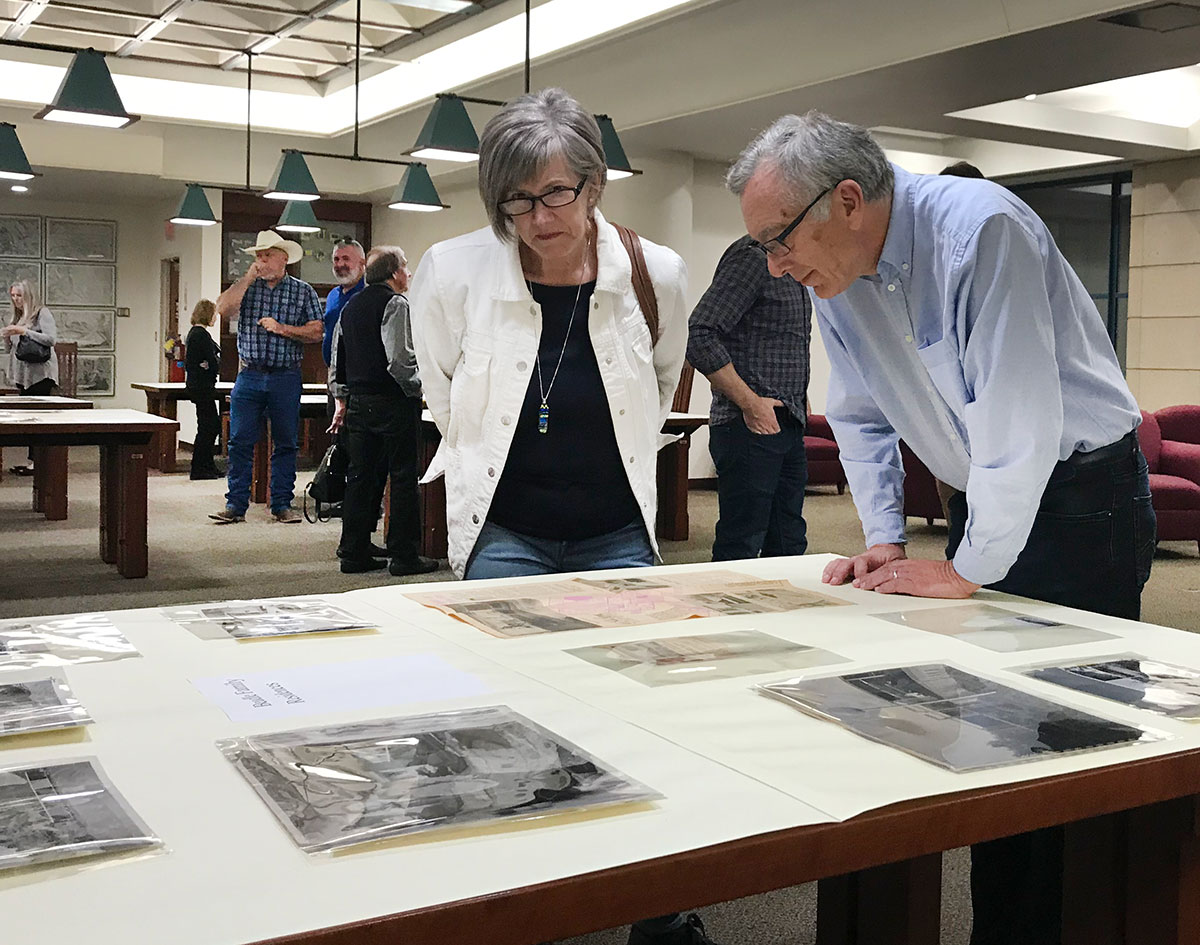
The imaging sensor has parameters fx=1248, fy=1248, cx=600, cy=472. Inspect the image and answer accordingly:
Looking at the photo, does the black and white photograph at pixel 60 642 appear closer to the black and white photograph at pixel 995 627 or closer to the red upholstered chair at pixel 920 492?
the black and white photograph at pixel 995 627

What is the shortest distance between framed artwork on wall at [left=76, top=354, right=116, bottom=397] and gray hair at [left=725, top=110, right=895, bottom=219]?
50.8 feet

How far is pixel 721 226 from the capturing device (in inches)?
421

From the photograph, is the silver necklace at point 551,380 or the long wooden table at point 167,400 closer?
the silver necklace at point 551,380

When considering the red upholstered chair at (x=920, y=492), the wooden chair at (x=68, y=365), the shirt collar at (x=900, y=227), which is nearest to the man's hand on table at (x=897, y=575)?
the shirt collar at (x=900, y=227)

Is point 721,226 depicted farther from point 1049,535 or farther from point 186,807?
point 186,807

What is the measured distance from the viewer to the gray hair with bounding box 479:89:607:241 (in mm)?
2057

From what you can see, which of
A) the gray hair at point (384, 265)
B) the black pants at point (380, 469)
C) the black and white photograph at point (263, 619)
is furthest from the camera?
the black pants at point (380, 469)

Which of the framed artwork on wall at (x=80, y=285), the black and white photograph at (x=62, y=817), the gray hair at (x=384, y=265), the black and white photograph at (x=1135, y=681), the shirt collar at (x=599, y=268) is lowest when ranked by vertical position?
the black and white photograph at (x=62, y=817)

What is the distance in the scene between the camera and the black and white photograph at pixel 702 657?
1.45m

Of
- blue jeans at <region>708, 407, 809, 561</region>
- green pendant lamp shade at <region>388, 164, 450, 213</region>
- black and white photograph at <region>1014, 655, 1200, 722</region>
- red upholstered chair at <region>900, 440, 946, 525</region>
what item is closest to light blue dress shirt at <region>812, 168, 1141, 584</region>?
black and white photograph at <region>1014, 655, 1200, 722</region>

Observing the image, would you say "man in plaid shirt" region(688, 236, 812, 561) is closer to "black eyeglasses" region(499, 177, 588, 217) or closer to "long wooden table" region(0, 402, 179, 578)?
"black eyeglasses" region(499, 177, 588, 217)

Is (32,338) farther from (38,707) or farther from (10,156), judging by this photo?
(38,707)

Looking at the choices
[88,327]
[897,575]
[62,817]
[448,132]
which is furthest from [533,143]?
[88,327]

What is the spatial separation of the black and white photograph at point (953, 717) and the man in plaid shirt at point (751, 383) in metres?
2.35
